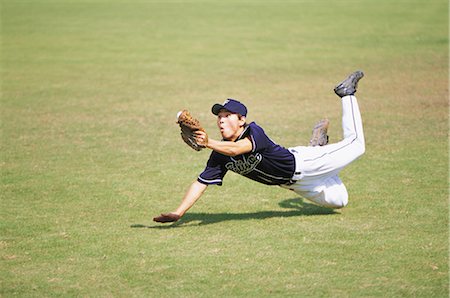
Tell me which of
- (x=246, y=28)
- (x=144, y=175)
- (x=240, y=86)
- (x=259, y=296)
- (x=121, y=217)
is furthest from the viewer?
(x=246, y=28)

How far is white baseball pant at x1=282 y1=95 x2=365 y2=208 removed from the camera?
7.88m

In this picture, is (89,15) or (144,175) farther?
(89,15)

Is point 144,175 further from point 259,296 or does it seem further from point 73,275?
point 259,296

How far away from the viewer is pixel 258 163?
7.66 meters

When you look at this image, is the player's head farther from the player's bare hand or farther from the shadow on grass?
the shadow on grass

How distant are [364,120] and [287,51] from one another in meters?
8.83

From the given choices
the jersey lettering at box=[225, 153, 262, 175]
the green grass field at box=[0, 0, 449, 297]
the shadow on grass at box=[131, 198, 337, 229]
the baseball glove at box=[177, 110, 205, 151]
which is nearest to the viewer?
the green grass field at box=[0, 0, 449, 297]

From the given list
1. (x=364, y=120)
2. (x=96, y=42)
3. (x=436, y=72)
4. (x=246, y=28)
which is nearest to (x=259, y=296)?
(x=364, y=120)

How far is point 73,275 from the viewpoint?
6445mm

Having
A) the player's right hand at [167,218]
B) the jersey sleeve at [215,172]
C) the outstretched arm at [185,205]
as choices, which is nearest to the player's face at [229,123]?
the jersey sleeve at [215,172]

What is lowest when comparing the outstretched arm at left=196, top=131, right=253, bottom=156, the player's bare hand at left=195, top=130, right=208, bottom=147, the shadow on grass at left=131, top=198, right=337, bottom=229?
the shadow on grass at left=131, top=198, right=337, bottom=229

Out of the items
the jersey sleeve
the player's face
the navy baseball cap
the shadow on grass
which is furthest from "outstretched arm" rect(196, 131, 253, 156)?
the shadow on grass

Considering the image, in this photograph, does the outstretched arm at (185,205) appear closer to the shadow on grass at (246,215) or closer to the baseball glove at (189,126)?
the shadow on grass at (246,215)

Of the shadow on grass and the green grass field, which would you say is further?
the shadow on grass
